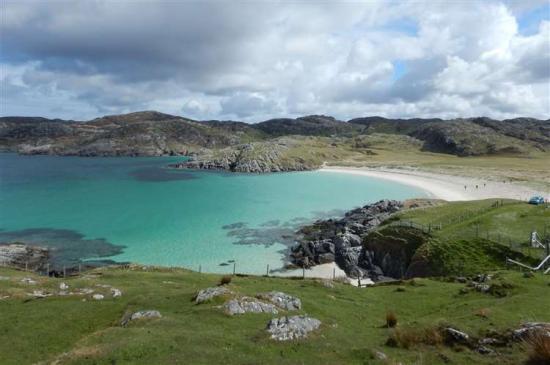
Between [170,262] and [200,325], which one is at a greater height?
[200,325]

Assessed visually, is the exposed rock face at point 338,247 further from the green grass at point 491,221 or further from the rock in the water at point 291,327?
the rock in the water at point 291,327

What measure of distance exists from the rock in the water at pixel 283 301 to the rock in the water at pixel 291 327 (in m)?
5.84

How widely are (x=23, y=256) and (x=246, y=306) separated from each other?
60.1 m

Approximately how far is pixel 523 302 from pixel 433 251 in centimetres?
2507

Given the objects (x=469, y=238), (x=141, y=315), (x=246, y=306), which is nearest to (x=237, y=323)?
(x=246, y=306)

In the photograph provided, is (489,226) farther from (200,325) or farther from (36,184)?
(36,184)

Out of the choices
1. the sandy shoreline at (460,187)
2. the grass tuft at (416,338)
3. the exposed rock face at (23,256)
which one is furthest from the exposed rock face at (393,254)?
the sandy shoreline at (460,187)

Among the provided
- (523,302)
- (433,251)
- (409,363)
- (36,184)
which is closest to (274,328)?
(409,363)

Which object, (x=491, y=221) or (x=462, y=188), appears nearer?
(x=491, y=221)

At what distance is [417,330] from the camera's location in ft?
72.8

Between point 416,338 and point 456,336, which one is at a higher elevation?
point 456,336

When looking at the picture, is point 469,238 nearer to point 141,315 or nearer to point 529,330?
point 529,330

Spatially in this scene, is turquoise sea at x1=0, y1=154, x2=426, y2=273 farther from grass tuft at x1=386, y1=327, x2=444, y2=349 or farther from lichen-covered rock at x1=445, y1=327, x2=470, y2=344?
lichen-covered rock at x1=445, y1=327, x2=470, y2=344

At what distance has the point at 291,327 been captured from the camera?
23141 mm
